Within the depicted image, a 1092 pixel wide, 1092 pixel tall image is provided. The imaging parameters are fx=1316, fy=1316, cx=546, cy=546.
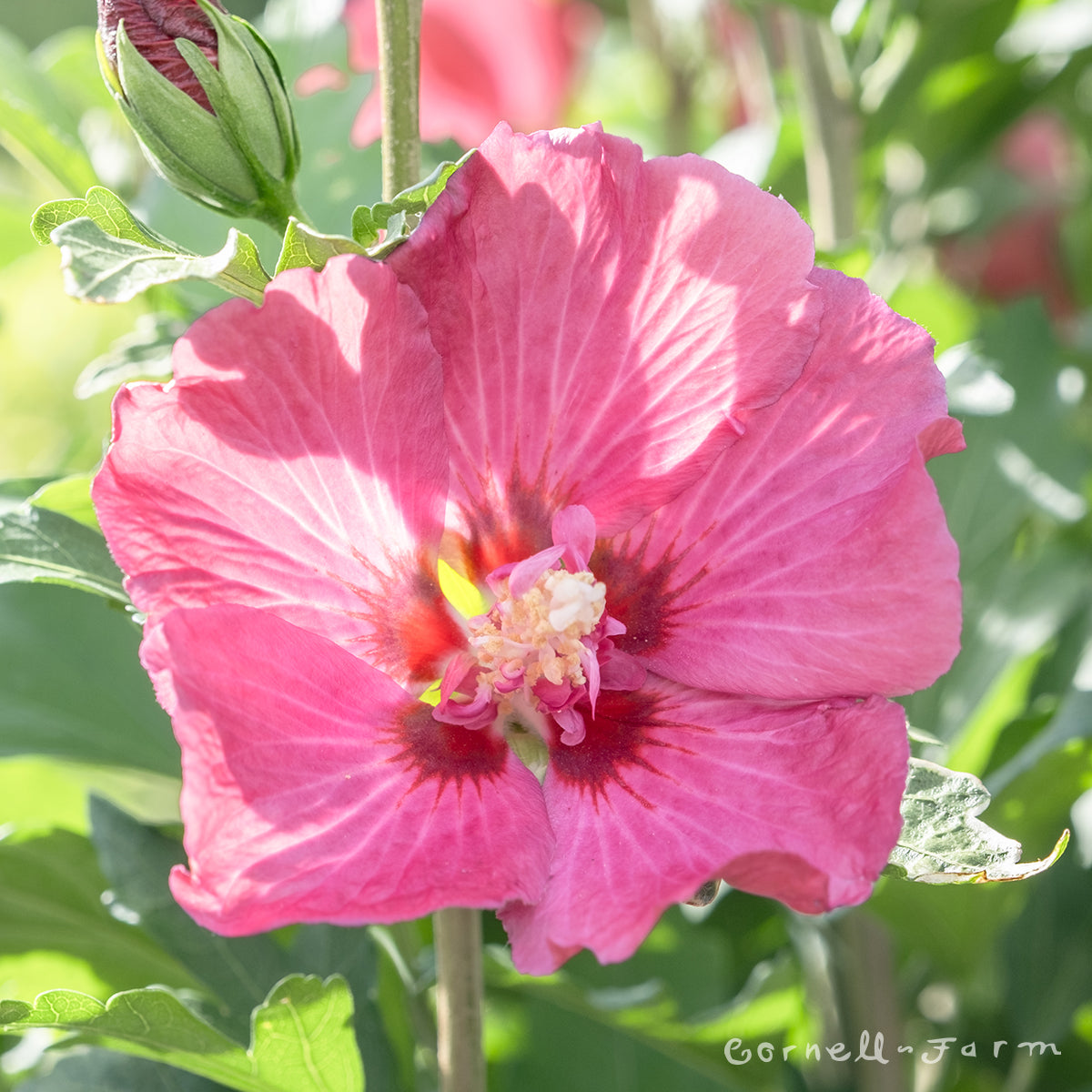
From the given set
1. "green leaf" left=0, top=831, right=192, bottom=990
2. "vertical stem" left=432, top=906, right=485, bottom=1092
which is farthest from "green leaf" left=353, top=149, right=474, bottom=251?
"green leaf" left=0, top=831, right=192, bottom=990

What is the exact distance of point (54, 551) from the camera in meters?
0.52

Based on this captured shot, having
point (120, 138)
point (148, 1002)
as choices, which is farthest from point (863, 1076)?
point (120, 138)

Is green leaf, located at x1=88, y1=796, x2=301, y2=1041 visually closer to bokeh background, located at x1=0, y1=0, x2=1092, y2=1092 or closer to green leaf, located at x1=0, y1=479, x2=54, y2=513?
bokeh background, located at x1=0, y1=0, x2=1092, y2=1092

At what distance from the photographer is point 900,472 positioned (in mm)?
460

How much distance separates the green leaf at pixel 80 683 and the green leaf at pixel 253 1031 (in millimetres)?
216

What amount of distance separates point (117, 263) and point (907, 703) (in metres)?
0.61

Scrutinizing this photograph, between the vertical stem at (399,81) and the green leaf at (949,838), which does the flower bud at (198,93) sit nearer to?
the vertical stem at (399,81)

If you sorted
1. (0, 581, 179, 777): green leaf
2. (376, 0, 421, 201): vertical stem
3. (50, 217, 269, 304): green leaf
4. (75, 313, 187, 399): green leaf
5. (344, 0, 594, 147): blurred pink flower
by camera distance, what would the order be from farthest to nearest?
1. (344, 0, 594, 147): blurred pink flower
2. (0, 581, 179, 777): green leaf
3. (75, 313, 187, 399): green leaf
4. (376, 0, 421, 201): vertical stem
5. (50, 217, 269, 304): green leaf

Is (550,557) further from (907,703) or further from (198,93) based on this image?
(907,703)

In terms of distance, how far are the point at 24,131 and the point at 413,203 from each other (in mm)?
339

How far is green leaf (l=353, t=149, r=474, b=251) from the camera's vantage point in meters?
0.45

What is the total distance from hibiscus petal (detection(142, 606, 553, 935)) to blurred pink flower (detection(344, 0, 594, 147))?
0.98 m

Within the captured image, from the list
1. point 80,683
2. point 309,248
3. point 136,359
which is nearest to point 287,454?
point 309,248

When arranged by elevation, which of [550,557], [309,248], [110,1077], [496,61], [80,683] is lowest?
[110,1077]
